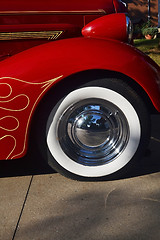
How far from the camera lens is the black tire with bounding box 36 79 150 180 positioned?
2.26m

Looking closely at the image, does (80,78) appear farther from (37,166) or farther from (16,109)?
(37,166)

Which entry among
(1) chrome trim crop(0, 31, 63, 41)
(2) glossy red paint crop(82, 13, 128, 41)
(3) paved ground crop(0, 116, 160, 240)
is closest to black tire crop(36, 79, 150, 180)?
(3) paved ground crop(0, 116, 160, 240)

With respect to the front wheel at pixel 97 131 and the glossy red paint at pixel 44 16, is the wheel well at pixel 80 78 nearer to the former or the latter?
the front wheel at pixel 97 131

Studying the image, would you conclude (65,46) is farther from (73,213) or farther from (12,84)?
(73,213)

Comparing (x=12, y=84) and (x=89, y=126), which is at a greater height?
(x=12, y=84)

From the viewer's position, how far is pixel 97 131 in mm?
2377

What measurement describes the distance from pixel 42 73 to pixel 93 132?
599 mm

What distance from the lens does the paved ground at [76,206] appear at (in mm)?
1795

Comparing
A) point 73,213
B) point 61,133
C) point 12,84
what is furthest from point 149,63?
point 73,213

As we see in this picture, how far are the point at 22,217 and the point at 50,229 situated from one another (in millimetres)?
235

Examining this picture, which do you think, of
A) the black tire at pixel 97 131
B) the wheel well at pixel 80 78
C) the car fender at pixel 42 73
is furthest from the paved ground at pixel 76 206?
the wheel well at pixel 80 78

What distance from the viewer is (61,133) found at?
234 centimetres

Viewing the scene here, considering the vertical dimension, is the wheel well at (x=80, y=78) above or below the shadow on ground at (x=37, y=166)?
above

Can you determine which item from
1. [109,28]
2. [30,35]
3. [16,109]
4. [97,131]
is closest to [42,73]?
[16,109]
